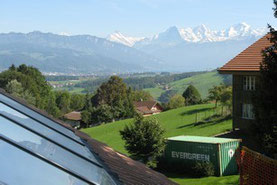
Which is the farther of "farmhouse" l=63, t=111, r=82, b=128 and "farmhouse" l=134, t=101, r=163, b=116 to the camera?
"farmhouse" l=134, t=101, r=163, b=116

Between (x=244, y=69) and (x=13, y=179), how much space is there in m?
26.0

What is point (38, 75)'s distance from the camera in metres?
87.5

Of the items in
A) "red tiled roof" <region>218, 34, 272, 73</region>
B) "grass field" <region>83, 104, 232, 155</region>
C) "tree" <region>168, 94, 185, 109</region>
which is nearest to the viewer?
"red tiled roof" <region>218, 34, 272, 73</region>

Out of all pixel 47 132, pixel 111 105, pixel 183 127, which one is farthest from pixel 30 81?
pixel 47 132

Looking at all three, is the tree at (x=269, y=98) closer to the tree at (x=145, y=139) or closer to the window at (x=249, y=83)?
the tree at (x=145, y=139)

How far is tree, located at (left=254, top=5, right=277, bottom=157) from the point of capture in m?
11.9

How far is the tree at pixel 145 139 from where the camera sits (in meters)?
26.5

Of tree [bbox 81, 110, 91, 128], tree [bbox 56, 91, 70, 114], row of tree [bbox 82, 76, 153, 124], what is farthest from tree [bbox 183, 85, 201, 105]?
tree [bbox 56, 91, 70, 114]

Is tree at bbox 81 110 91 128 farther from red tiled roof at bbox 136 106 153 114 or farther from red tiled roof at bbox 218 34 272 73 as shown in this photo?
red tiled roof at bbox 218 34 272 73

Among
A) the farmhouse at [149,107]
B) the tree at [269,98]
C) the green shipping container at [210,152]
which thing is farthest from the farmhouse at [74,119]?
the tree at [269,98]

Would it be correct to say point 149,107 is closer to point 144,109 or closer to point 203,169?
point 144,109

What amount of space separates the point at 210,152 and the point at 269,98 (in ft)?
44.3

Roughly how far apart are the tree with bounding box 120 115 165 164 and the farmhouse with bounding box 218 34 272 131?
22.0 feet

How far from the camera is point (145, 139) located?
1045 inches
